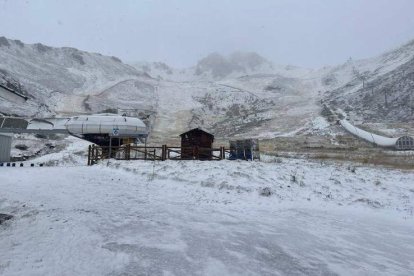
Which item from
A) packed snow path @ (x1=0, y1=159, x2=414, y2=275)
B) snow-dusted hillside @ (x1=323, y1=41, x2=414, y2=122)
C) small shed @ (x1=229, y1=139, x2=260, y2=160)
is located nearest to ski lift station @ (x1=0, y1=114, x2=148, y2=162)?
small shed @ (x1=229, y1=139, x2=260, y2=160)

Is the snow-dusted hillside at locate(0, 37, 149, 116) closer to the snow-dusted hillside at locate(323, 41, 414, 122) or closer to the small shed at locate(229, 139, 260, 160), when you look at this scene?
the small shed at locate(229, 139, 260, 160)

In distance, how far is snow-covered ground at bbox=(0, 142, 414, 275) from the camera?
5.63 m

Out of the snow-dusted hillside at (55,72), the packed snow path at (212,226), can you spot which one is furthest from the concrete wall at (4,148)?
the snow-dusted hillside at (55,72)

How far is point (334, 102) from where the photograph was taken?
103 metres

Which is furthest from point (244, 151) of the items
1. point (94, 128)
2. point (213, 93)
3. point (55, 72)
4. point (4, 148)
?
A: point (55, 72)

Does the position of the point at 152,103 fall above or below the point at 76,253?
above

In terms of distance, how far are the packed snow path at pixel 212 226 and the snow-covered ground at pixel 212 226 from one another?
0.07 feet

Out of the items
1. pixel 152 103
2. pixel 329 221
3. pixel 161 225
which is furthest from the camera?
pixel 152 103

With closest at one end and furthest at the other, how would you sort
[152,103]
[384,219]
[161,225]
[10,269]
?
[10,269] → [161,225] → [384,219] → [152,103]

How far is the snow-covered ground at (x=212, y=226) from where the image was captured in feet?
18.5

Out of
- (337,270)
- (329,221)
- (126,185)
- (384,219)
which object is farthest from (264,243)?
(126,185)

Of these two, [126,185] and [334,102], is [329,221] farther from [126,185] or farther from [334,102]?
[334,102]

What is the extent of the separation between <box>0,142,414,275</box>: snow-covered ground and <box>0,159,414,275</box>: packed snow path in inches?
0.9

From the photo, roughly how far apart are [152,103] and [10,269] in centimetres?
10643
